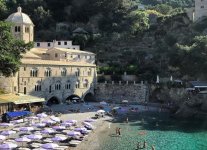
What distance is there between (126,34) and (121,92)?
24.2 m

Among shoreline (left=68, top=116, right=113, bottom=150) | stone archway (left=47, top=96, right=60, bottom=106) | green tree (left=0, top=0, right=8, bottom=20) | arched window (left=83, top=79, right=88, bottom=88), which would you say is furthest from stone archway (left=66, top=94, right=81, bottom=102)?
green tree (left=0, top=0, right=8, bottom=20)

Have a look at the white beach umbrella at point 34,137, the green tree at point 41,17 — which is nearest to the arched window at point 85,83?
the green tree at point 41,17

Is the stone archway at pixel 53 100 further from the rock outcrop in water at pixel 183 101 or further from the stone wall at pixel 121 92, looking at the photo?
the rock outcrop in water at pixel 183 101

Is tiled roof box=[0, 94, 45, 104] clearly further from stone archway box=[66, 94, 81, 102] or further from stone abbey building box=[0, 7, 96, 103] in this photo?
stone archway box=[66, 94, 81, 102]

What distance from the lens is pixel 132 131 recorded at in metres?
58.6

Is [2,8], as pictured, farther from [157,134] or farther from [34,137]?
[157,134]

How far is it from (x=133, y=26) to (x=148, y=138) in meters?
58.3

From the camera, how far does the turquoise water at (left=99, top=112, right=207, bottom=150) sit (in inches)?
1960

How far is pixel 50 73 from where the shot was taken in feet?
245

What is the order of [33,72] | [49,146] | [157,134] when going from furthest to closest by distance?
[33,72] → [157,134] → [49,146]

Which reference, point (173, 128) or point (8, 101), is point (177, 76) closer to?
point (173, 128)

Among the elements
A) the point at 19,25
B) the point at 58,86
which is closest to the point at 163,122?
the point at 58,86

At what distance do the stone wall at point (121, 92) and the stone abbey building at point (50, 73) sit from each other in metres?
1.98

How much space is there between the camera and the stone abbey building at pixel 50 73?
229 feet
